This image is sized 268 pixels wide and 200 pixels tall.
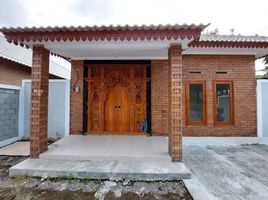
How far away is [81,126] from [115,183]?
3.75 metres

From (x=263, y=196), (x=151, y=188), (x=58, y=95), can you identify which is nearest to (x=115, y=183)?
(x=151, y=188)

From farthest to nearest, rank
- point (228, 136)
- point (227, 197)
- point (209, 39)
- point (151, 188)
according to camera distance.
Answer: point (228, 136) → point (209, 39) → point (151, 188) → point (227, 197)

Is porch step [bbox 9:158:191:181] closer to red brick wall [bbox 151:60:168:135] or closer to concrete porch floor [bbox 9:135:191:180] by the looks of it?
concrete porch floor [bbox 9:135:191:180]

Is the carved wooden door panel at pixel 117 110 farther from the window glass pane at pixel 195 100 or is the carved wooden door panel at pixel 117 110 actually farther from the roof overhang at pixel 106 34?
the roof overhang at pixel 106 34

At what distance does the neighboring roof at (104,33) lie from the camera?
3979mm

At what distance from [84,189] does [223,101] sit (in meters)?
5.78

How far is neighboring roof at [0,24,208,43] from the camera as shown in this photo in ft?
13.1

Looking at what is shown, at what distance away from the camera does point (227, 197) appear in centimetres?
317

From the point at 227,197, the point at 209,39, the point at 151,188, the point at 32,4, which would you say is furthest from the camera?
the point at 32,4

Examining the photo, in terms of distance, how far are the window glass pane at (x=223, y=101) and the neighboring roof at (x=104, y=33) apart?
142 inches

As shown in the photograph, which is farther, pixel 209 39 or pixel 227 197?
pixel 209 39

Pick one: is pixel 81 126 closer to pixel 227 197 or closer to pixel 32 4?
pixel 227 197

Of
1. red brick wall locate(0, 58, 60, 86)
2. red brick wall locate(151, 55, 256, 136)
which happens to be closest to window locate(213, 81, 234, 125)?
red brick wall locate(151, 55, 256, 136)

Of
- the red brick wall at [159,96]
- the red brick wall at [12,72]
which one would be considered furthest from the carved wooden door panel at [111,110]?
the red brick wall at [12,72]
